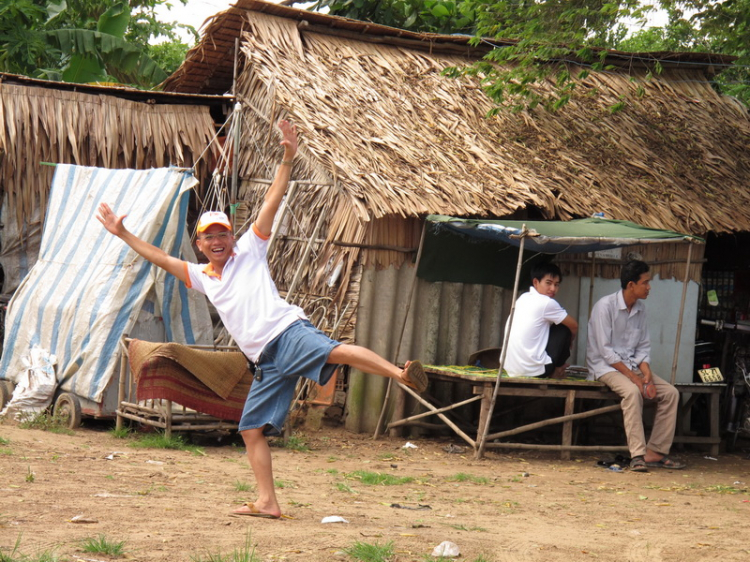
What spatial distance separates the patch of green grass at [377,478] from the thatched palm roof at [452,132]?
2.25 meters

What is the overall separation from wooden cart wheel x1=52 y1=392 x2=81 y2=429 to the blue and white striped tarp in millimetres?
94

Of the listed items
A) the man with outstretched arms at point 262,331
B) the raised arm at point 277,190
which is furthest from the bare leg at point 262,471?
the raised arm at point 277,190

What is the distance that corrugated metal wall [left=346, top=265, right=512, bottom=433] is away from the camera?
8664 millimetres

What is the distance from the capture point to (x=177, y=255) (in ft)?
26.5

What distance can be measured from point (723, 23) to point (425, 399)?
4.79m

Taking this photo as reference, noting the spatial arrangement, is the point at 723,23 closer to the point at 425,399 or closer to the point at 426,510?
the point at 425,399

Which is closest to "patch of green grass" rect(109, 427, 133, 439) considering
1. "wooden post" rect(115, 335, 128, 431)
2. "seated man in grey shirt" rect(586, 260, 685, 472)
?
"wooden post" rect(115, 335, 128, 431)

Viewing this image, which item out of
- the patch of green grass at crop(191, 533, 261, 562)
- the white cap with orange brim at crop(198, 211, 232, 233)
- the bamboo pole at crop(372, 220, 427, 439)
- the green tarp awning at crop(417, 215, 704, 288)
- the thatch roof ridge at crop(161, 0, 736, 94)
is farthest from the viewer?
the thatch roof ridge at crop(161, 0, 736, 94)

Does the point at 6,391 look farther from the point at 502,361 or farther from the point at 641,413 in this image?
the point at 641,413

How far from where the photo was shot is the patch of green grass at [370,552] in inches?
160

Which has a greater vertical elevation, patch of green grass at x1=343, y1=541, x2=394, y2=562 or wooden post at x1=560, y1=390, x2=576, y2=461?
wooden post at x1=560, y1=390, x2=576, y2=461

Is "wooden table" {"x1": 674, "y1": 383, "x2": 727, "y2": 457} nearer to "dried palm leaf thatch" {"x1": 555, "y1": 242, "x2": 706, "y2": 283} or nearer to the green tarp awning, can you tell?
"dried palm leaf thatch" {"x1": 555, "y1": 242, "x2": 706, "y2": 283}

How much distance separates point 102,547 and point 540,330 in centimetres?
467

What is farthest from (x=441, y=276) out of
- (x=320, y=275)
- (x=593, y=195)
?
(x=593, y=195)
